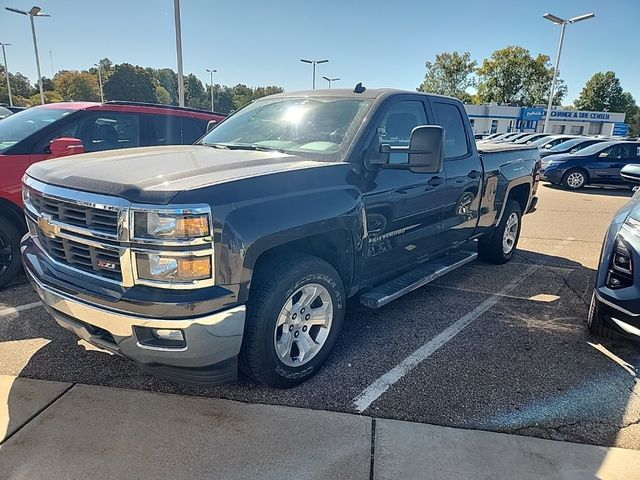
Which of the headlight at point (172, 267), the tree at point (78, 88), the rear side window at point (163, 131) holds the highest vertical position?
the tree at point (78, 88)

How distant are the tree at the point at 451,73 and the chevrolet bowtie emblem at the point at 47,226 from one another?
6510cm

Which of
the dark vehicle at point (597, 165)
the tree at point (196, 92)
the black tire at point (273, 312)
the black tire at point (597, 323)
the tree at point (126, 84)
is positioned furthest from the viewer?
the tree at point (196, 92)

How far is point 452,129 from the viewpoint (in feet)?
15.4

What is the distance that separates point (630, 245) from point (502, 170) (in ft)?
7.31

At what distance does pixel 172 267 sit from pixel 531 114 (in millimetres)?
60136

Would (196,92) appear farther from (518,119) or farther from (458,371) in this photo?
(458,371)

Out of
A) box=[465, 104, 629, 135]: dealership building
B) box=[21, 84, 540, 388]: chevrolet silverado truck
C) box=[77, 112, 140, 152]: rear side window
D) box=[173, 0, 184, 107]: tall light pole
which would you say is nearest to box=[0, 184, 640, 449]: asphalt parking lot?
box=[21, 84, 540, 388]: chevrolet silverado truck

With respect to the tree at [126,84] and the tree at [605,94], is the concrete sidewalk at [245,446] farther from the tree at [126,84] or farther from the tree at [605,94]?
the tree at [605,94]

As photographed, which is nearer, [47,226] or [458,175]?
[47,226]

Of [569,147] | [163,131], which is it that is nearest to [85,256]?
[163,131]

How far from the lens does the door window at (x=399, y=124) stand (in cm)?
363

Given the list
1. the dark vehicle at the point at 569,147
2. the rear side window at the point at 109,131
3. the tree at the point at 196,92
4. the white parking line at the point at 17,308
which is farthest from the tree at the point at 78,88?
the white parking line at the point at 17,308

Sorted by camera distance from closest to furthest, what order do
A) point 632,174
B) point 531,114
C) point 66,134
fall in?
point 632,174 → point 66,134 → point 531,114

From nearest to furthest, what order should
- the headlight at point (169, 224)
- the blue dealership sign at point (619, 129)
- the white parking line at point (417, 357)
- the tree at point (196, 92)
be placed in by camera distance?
1. the headlight at point (169, 224)
2. the white parking line at point (417, 357)
3. the blue dealership sign at point (619, 129)
4. the tree at point (196, 92)
